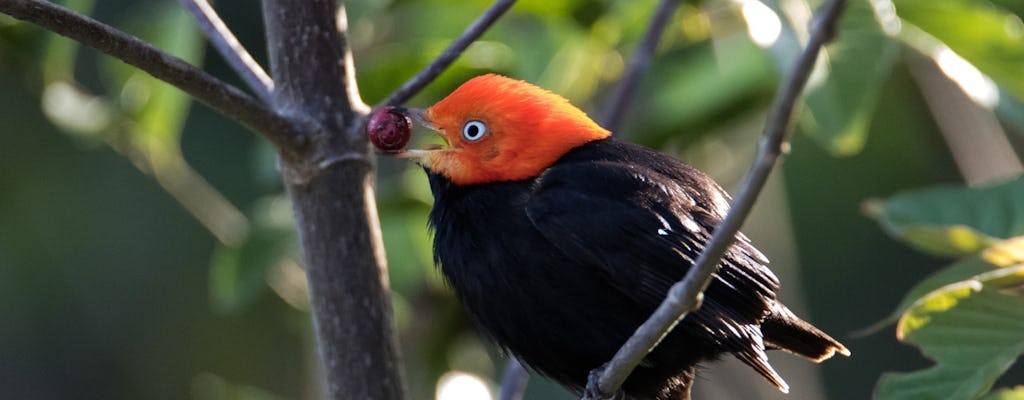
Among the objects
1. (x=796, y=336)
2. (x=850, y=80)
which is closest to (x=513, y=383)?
(x=796, y=336)

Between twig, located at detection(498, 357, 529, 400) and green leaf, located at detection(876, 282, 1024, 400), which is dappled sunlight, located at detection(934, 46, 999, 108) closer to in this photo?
green leaf, located at detection(876, 282, 1024, 400)

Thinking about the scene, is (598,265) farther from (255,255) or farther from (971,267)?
(255,255)

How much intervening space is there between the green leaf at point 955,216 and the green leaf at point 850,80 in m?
Answer: 0.23

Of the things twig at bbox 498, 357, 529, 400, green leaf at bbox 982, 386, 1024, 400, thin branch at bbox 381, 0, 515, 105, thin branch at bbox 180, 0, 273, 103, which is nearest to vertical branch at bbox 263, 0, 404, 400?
thin branch at bbox 180, 0, 273, 103

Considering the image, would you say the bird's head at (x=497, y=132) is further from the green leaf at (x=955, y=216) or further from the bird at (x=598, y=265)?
the green leaf at (x=955, y=216)

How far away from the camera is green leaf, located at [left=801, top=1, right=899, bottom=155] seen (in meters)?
3.21

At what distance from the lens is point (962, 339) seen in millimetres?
2684

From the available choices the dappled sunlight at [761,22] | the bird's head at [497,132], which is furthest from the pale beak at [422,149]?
the dappled sunlight at [761,22]

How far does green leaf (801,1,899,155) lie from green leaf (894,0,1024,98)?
0.13 meters

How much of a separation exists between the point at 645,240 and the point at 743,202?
1.09 metres

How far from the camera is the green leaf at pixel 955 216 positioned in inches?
115

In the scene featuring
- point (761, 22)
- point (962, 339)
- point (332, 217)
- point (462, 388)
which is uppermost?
point (761, 22)

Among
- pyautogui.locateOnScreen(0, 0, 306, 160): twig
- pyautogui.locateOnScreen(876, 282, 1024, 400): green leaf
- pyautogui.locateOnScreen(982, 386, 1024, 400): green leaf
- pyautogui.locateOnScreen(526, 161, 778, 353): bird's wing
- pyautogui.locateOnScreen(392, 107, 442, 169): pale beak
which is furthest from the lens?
pyautogui.locateOnScreen(392, 107, 442, 169): pale beak

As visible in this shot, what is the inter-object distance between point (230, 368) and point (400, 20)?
236 centimetres
